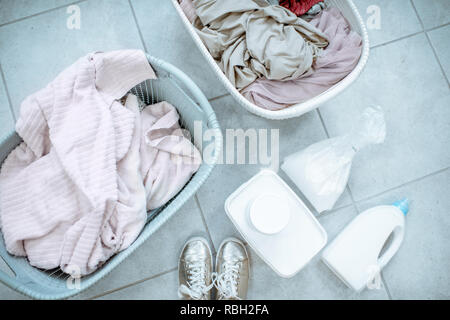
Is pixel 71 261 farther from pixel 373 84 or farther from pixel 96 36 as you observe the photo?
pixel 373 84

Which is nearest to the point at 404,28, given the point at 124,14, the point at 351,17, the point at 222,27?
the point at 351,17

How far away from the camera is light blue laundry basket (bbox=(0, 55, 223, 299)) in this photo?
Answer: 0.65 meters

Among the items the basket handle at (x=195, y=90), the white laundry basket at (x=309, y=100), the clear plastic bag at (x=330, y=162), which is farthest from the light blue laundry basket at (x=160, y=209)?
the clear plastic bag at (x=330, y=162)

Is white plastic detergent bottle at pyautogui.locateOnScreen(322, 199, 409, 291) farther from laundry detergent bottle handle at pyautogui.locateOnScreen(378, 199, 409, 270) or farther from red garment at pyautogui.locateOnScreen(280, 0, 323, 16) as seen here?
red garment at pyautogui.locateOnScreen(280, 0, 323, 16)

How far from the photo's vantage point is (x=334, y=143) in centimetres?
96

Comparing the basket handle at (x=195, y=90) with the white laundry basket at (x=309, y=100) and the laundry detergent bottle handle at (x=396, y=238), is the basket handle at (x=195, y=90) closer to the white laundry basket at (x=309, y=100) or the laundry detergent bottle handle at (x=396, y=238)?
the white laundry basket at (x=309, y=100)

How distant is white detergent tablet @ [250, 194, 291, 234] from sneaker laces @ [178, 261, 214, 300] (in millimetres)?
247

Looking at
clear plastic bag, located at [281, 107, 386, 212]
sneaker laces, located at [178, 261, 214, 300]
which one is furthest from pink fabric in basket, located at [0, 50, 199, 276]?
clear plastic bag, located at [281, 107, 386, 212]

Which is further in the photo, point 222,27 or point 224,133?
point 224,133

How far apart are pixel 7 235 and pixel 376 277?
3.25 feet

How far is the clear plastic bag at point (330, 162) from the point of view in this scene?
92cm

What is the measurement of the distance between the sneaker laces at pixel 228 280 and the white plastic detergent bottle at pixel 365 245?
26 cm

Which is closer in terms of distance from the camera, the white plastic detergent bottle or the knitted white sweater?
the knitted white sweater

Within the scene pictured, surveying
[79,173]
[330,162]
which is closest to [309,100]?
[330,162]
